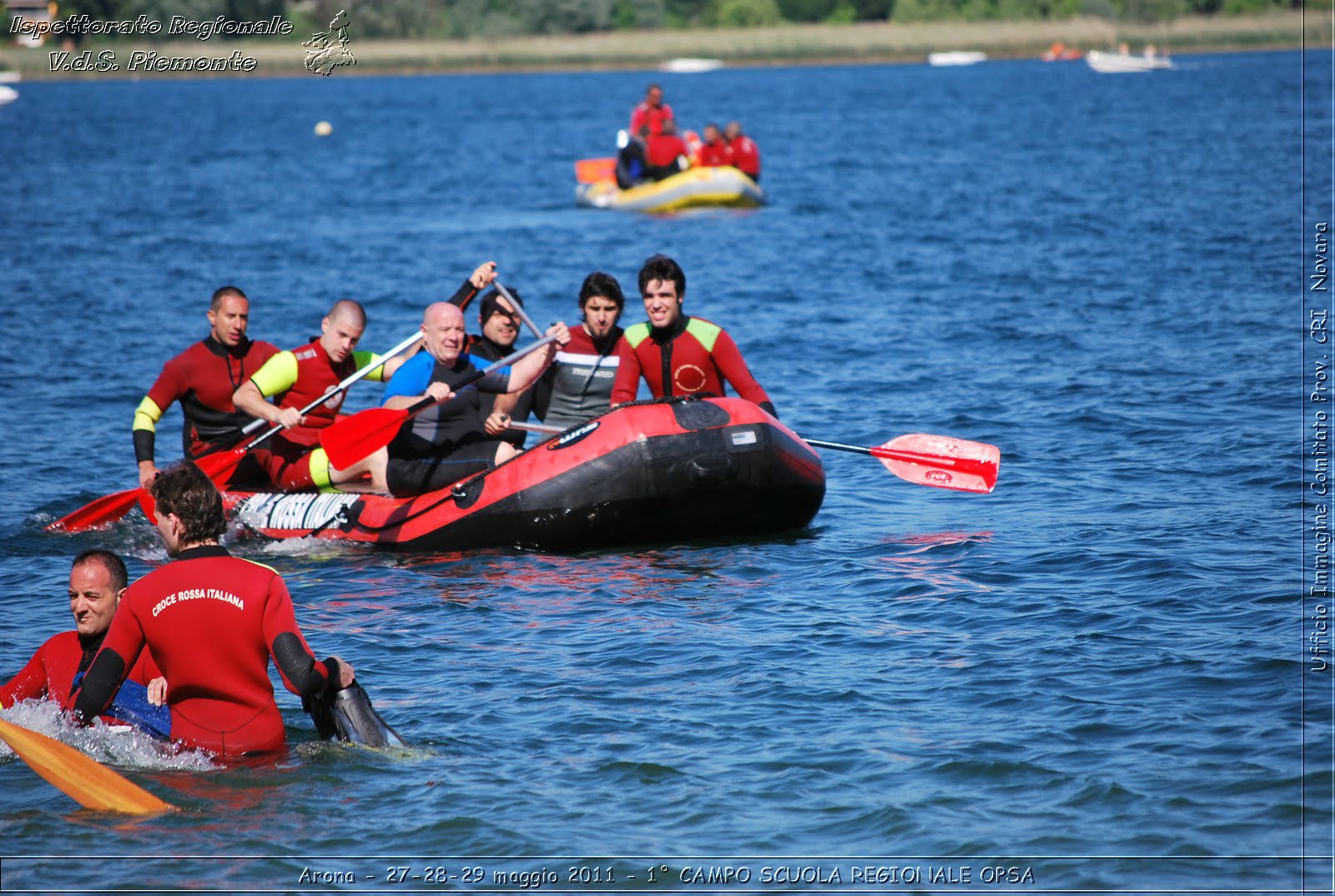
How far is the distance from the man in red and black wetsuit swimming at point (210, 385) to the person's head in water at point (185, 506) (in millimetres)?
3919

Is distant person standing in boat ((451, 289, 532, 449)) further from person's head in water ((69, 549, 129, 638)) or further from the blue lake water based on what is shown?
person's head in water ((69, 549, 129, 638))

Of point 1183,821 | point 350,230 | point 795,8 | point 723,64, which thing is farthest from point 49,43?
point 1183,821

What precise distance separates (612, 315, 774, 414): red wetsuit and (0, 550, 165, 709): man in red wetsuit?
13.0ft

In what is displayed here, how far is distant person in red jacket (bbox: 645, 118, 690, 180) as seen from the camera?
28297mm

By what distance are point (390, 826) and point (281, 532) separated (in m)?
4.28

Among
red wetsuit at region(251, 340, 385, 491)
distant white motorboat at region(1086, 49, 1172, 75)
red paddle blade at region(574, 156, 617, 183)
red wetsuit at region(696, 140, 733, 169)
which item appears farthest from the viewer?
distant white motorboat at region(1086, 49, 1172, 75)

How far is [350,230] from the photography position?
2911 cm

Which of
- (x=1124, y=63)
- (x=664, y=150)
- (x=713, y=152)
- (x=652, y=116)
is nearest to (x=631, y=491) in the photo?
(x=652, y=116)

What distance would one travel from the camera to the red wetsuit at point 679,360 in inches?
379

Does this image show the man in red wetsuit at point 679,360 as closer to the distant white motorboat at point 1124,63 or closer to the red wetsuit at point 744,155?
the red wetsuit at point 744,155

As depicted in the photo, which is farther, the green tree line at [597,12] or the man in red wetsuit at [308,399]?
the green tree line at [597,12]

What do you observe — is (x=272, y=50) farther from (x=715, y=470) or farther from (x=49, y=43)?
(x=715, y=470)
